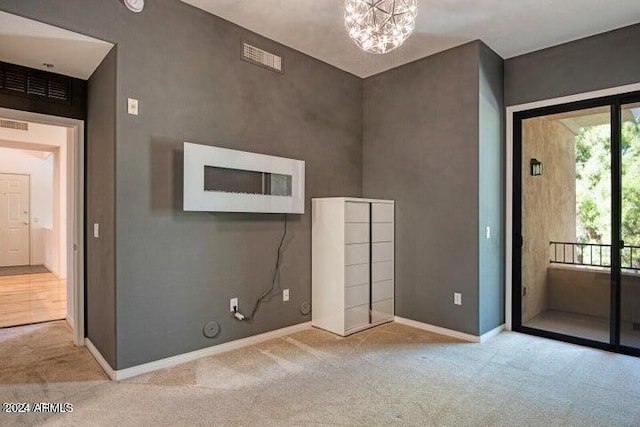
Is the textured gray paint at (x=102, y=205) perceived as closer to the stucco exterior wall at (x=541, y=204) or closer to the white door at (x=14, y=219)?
the stucco exterior wall at (x=541, y=204)

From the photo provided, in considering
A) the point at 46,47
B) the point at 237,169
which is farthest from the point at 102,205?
the point at 46,47

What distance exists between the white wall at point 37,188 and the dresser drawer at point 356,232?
7610mm

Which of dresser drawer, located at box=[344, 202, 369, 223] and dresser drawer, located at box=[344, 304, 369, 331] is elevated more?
dresser drawer, located at box=[344, 202, 369, 223]

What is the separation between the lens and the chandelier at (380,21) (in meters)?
1.93

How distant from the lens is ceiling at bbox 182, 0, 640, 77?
2.80m

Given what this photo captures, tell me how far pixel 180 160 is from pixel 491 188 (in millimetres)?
2917

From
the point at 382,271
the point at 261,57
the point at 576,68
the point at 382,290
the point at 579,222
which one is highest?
the point at 261,57

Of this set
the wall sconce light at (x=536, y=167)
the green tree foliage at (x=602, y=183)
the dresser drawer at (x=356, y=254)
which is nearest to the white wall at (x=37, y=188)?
the dresser drawer at (x=356, y=254)

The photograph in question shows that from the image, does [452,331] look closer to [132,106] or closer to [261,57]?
[261,57]

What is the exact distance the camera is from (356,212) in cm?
354

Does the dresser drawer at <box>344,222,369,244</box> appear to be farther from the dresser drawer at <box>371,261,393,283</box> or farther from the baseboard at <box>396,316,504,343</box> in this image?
the baseboard at <box>396,316,504,343</box>

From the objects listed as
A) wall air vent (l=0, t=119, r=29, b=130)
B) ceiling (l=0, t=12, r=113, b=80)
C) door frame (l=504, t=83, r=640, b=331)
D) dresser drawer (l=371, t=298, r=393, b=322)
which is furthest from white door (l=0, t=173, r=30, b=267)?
door frame (l=504, t=83, r=640, b=331)

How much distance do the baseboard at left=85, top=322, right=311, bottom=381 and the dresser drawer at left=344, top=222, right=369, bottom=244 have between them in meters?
1.05

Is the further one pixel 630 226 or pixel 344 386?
pixel 630 226
